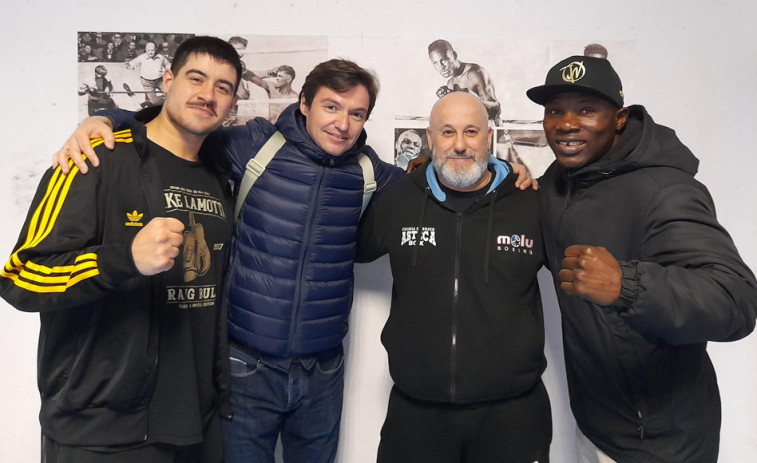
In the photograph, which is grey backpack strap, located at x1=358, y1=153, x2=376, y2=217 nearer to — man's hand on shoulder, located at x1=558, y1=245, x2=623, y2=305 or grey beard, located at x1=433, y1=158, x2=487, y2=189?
grey beard, located at x1=433, y1=158, x2=487, y2=189

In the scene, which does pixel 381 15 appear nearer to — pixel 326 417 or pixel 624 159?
pixel 624 159

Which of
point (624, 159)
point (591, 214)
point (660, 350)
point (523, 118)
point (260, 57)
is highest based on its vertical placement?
point (260, 57)

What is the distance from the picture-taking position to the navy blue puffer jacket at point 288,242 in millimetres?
1525

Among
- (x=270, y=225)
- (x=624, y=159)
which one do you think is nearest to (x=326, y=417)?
(x=270, y=225)

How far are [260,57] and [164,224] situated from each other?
44.4 inches

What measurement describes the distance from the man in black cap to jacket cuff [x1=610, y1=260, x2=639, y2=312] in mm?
179

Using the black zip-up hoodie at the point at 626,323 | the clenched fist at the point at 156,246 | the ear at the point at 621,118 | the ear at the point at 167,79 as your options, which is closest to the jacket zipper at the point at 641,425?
the black zip-up hoodie at the point at 626,323

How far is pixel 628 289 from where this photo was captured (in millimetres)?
918

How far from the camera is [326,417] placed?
66.9 inches

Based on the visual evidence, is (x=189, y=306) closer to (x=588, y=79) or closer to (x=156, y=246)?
(x=156, y=246)

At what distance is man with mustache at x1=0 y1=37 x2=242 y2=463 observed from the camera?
A: 1074 millimetres

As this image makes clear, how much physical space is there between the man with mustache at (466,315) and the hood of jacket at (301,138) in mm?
295

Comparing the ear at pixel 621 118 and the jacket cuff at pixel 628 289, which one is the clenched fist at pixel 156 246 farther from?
the ear at pixel 621 118

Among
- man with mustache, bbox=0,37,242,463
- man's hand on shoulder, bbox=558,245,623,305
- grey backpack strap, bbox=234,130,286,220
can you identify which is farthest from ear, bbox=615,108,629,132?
man with mustache, bbox=0,37,242,463
